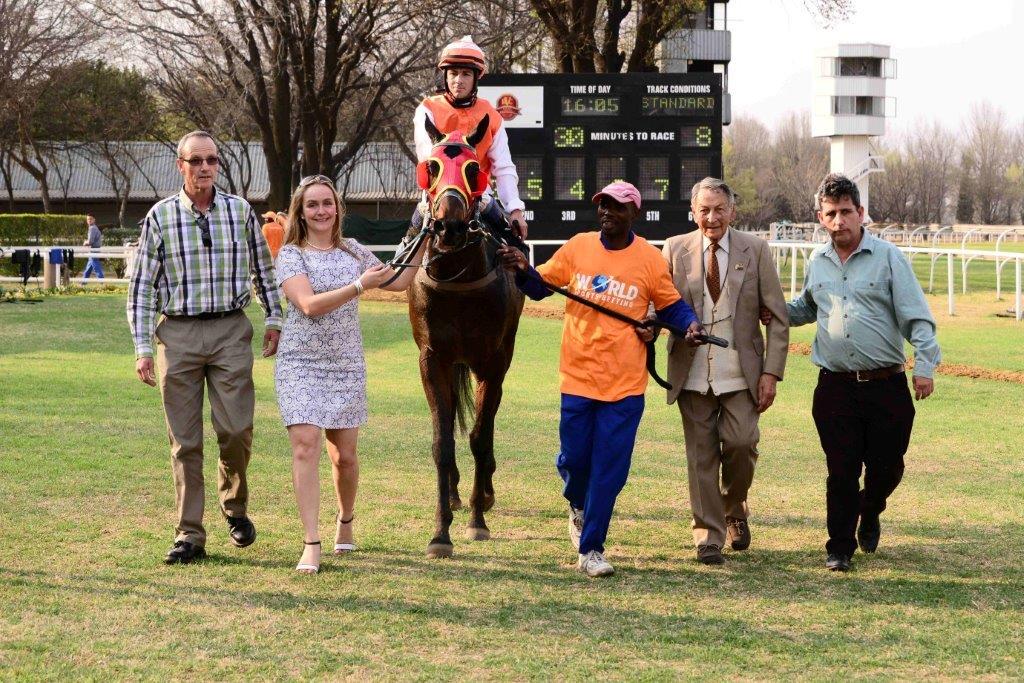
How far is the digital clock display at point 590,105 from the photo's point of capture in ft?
75.4

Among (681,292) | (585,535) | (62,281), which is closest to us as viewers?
(585,535)

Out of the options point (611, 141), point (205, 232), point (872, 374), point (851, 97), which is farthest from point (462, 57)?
point (851, 97)

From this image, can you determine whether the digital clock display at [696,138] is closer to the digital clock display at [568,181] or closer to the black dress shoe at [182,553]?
the digital clock display at [568,181]

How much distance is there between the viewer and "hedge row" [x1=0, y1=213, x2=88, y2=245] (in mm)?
35781

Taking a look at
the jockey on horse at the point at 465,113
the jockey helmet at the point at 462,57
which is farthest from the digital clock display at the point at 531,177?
the jockey helmet at the point at 462,57

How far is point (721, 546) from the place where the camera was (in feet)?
20.4

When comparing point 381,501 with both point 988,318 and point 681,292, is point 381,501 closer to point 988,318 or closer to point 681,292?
point 681,292

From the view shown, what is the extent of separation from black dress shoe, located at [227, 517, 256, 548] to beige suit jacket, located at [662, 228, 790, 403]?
215 cm

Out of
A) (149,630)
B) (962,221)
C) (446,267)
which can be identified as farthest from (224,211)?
(962,221)

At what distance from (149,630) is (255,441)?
4.78 m

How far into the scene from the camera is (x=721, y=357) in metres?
6.25

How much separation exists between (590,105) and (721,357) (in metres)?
17.3

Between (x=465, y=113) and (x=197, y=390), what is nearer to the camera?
(x=197, y=390)

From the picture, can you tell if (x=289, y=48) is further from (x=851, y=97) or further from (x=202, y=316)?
(x=851, y=97)
